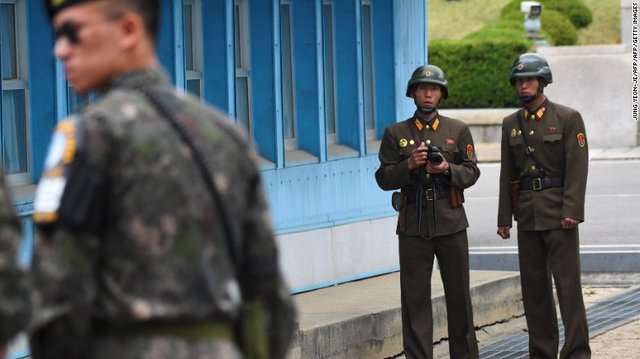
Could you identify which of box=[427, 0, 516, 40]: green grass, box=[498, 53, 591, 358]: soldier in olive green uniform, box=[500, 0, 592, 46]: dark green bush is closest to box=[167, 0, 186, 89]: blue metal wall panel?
box=[498, 53, 591, 358]: soldier in olive green uniform

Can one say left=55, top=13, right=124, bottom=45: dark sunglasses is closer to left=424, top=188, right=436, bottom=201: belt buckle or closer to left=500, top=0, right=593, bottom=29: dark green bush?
left=424, top=188, right=436, bottom=201: belt buckle

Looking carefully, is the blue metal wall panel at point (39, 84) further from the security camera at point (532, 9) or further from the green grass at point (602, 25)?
A: the green grass at point (602, 25)

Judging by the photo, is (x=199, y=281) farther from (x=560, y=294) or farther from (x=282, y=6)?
(x=282, y=6)

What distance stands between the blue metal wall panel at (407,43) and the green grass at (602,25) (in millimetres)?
27705

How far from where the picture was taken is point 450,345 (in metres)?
9.92

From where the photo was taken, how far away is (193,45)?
1040 centimetres

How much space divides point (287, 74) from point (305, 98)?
0.69 feet

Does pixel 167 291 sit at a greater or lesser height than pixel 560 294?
greater

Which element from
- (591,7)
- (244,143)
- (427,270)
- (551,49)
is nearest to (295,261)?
(427,270)

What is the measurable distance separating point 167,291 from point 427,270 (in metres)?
6.38

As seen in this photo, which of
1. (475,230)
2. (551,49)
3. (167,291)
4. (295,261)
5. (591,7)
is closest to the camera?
(167,291)

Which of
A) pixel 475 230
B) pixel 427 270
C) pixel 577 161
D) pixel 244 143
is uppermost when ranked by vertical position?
pixel 244 143

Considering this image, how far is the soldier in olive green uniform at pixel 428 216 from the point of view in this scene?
977 cm

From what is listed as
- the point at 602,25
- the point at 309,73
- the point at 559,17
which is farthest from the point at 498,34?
the point at 309,73
